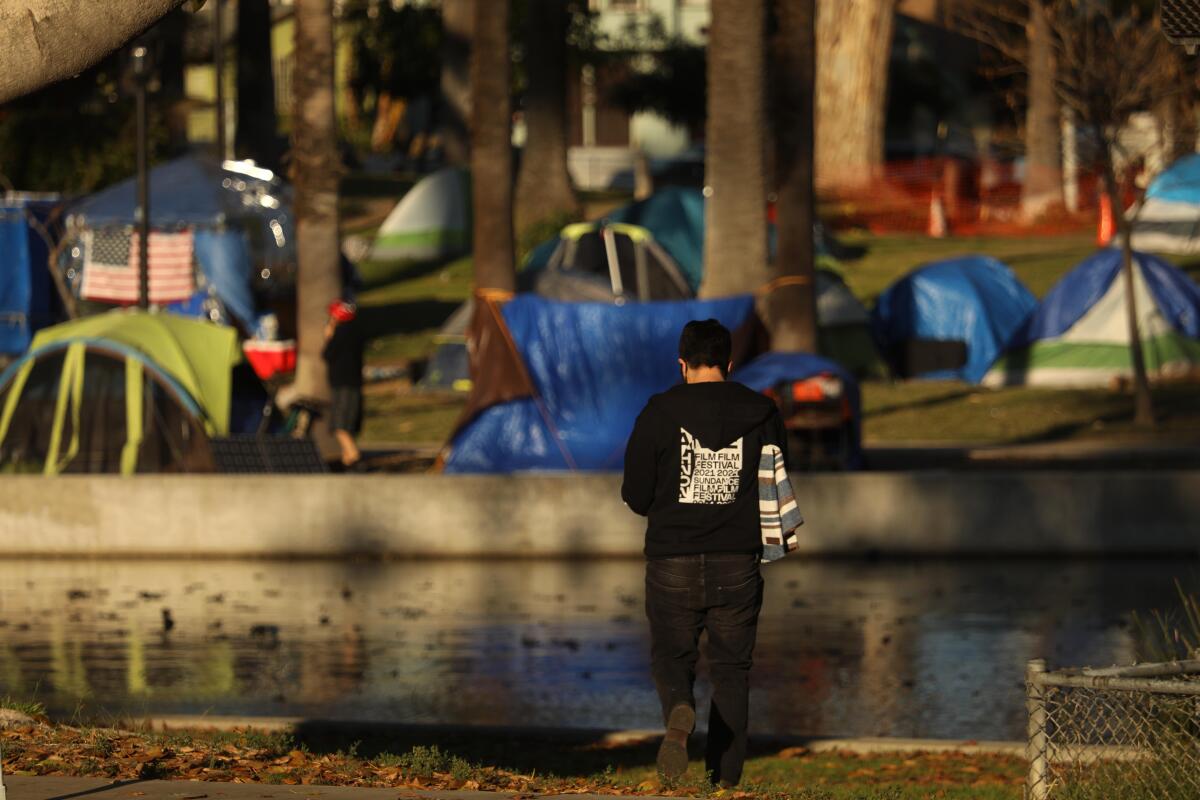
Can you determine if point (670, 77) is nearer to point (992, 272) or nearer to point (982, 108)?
point (982, 108)

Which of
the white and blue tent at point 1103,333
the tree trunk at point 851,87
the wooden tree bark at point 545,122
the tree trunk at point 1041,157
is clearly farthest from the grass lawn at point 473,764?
the tree trunk at point 851,87

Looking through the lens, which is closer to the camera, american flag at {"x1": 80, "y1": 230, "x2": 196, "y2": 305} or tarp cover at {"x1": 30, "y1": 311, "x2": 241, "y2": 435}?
tarp cover at {"x1": 30, "y1": 311, "x2": 241, "y2": 435}

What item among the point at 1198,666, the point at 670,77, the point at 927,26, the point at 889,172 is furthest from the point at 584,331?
the point at 927,26

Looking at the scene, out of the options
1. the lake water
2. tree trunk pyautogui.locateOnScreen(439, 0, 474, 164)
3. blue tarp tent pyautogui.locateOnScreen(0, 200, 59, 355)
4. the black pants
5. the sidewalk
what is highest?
tree trunk pyautogui.locateOnScreen(439, 0, 474, 164)

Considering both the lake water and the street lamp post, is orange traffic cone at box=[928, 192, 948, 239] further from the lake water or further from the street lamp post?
the lake water

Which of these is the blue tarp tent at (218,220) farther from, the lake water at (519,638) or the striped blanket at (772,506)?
the striped blanket at (772,506)

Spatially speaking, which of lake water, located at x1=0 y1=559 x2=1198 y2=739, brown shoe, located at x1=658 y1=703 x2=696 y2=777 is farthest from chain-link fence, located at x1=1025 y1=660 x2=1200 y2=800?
lake water, located at x1=0 y1=559 x2=1198 y2=739

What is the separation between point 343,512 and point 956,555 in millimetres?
4715

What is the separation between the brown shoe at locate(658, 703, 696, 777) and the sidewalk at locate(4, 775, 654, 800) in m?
0.44

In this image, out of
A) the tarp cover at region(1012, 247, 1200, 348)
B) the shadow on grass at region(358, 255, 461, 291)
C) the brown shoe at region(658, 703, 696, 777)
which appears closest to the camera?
the brown shoe at region(658, 703, 696, 777)

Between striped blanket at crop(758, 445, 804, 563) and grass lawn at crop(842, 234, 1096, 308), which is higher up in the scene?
grass lawn at crop(842, 234, 1096, 308)

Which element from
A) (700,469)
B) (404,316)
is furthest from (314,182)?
(700,469)

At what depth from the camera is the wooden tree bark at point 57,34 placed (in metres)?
7.20

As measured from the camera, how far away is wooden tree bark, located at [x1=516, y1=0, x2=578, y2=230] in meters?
38.9
